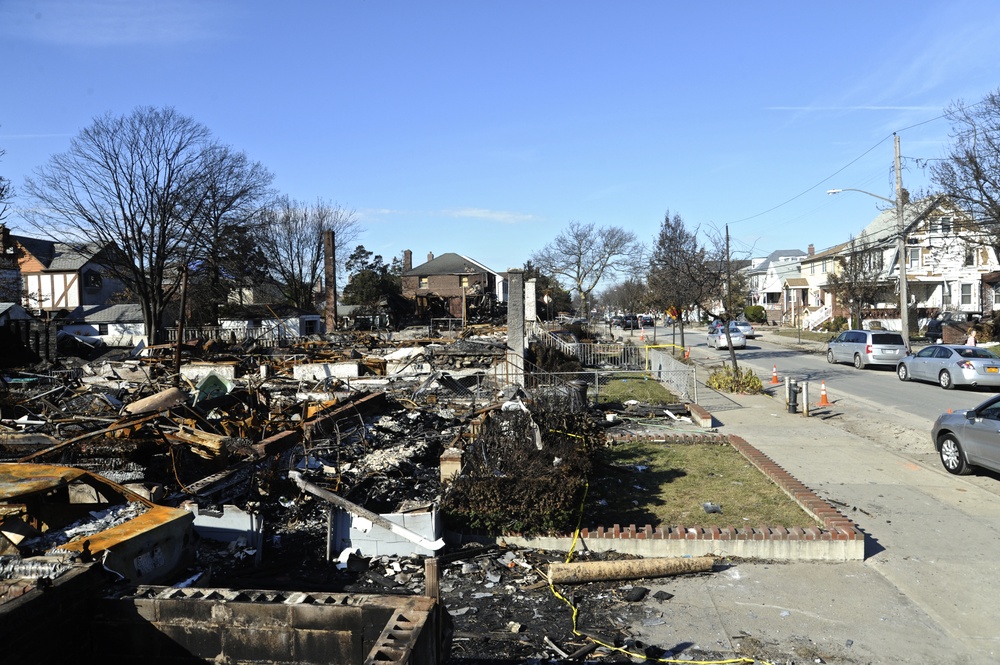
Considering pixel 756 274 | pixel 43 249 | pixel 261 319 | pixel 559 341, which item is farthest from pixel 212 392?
pixel 756 274

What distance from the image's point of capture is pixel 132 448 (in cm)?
945

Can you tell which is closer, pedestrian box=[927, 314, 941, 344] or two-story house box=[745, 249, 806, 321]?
pedestrian box=[927, 314, 941, 344]

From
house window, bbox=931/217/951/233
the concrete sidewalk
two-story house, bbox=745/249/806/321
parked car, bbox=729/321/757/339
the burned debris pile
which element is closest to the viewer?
the concrete sidewalk

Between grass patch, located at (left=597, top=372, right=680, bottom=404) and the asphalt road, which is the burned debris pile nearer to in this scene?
the asphalt road

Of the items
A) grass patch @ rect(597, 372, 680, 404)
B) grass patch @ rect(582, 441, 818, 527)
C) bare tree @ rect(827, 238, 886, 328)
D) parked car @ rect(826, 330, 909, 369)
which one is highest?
bare tree @ rect(827, 238, 886, 328)

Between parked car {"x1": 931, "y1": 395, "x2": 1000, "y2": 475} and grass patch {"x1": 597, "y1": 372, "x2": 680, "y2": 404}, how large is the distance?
6714mm

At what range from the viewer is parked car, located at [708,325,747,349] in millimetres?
36847

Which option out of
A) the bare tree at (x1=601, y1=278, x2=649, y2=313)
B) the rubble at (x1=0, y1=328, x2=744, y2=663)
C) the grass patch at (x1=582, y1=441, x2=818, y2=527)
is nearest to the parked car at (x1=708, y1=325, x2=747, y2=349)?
the rubble at (x1=0, y1=328, x2=744, y2=663)

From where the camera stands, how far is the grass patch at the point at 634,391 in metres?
17.3

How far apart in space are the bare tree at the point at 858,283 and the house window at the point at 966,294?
516 cm

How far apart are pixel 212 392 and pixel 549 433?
8.75 metres

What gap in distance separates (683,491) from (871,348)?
1959cm

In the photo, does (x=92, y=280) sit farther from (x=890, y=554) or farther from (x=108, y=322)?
(x=890, y=554)

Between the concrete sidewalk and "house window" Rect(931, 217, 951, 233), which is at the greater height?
"house window" Rect(931, 217, 951, 233)
